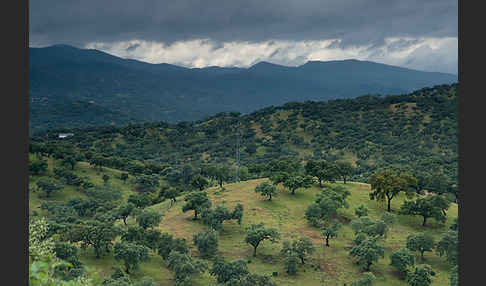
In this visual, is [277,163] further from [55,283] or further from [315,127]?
[315,127]

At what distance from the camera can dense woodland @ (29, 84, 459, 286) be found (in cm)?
3625

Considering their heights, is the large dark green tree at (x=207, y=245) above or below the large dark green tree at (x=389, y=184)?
below

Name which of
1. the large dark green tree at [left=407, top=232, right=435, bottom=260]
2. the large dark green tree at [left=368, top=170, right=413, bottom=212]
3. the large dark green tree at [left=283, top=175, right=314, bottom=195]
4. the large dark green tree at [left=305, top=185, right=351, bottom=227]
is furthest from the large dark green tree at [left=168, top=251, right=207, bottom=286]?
the large dark green tree at [left=368, top=170, right=413, bottom=212]

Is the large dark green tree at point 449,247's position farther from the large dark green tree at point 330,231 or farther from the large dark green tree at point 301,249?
the large dark green tree at point 301,249

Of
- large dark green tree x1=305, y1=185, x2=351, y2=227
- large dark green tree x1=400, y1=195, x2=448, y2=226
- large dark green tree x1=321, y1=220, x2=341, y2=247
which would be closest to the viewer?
large dark green tree x1=321, y1=220, x2=341, y2=247

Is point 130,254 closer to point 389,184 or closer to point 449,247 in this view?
point 449,247

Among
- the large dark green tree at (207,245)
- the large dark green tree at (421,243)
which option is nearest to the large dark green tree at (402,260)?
the large dark green tree at (421,243)

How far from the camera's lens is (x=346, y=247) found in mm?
44594

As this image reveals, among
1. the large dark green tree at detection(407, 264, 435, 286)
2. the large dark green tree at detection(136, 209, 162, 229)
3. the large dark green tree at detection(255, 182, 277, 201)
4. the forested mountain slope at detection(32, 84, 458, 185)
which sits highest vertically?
the forested mountain slope at detection(32, 84, 458, 185)

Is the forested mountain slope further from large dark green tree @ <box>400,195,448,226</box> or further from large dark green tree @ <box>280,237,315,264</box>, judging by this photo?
large dark green tree @ <box>280,237,315,264</box>

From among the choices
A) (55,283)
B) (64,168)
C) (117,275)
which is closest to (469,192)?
(55,283)

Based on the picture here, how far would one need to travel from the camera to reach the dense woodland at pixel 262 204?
3625 cm

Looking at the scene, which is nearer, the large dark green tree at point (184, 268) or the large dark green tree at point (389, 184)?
the large dark green tree at point (184, 268)

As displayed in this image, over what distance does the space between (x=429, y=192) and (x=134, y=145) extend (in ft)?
369
